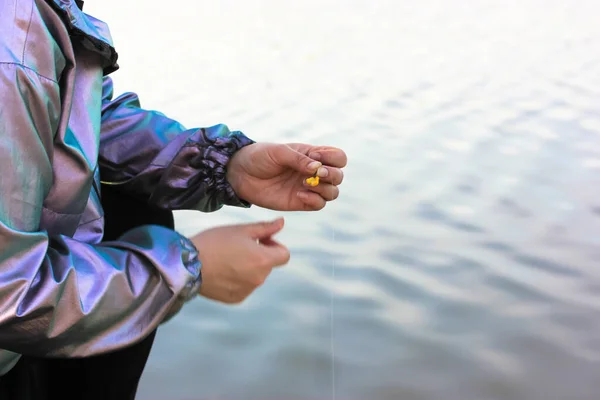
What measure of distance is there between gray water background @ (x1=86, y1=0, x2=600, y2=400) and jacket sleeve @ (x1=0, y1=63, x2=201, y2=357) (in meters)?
0.66

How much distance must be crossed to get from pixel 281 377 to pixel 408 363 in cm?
28

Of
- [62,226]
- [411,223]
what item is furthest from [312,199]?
[411,223]

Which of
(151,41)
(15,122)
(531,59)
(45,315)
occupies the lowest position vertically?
(151,41)

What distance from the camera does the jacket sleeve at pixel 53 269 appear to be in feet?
2.68

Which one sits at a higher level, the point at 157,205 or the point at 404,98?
the point at 157,205

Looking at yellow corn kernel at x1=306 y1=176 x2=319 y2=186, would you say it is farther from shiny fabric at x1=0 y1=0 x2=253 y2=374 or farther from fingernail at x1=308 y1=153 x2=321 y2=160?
shiny fabric at x1=0 y1=0 x2=253 y2=374

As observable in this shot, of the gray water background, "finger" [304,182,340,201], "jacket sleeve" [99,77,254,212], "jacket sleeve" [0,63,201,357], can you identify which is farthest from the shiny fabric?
the gray water background

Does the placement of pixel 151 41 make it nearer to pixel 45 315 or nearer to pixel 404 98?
pixel 404 98

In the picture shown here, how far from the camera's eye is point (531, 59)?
13.0 ft

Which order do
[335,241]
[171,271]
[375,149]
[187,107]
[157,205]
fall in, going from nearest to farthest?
[171,271], [157,205], [335,241], [375,149], [187,107]

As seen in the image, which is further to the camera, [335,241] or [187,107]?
[187,107]

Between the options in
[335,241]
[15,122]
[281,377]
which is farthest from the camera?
[335,241]

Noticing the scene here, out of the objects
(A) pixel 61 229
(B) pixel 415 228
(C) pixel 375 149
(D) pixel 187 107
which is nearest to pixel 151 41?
(D) pixel 187 107

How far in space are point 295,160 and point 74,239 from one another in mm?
410
